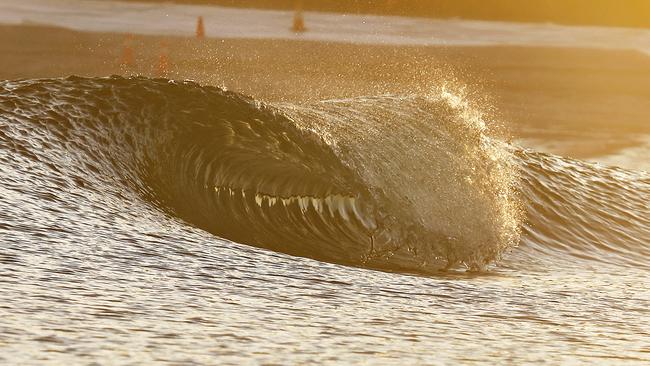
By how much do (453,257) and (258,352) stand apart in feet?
9.64

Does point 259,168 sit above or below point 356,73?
below

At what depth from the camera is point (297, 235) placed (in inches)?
263

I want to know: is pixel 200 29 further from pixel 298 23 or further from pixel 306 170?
pixel 306 170

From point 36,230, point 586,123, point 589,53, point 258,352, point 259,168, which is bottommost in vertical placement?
point 258,352

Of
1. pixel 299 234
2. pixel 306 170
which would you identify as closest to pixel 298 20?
pixel 306 170

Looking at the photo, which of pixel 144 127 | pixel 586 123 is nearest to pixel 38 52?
pixel 586 123

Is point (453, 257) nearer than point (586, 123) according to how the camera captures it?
Yes

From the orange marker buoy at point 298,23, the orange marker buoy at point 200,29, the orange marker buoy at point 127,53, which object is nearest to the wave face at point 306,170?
the orange marker buoy at point 127,53

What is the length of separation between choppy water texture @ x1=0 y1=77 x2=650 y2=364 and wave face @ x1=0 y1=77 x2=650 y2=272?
0.05 ft

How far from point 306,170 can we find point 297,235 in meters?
0.63

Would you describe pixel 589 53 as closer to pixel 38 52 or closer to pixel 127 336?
pixel 38 52

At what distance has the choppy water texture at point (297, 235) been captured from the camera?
414 centimetres

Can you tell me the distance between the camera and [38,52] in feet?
62.6

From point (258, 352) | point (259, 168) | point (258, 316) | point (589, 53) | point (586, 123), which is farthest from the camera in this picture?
point (589, 53)
